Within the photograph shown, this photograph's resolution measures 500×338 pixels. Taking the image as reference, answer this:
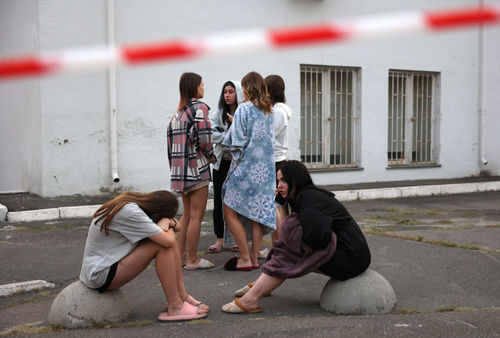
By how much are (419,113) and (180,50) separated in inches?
441

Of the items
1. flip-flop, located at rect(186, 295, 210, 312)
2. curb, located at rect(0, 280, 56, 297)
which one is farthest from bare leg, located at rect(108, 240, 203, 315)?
curb, located at rect(0, 280, 56, 297)

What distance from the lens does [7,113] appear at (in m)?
11.1

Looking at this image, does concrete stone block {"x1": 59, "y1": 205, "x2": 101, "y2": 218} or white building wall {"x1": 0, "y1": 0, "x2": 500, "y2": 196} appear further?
white building wall {"x1": 0, "y1": 0, "x2": 500, "y2": 196}

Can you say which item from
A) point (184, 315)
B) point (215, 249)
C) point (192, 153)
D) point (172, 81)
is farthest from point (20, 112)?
point (184, 315)

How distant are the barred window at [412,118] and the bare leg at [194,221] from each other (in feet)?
25.2

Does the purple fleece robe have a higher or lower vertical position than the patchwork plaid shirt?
lower

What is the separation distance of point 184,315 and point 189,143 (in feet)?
5.94

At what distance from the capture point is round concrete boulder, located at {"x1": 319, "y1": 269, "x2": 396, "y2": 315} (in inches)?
140

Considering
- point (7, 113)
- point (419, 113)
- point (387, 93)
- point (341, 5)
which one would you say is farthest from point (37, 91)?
point (419, 113)

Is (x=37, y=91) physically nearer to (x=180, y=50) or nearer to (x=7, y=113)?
(x=7, y=113)

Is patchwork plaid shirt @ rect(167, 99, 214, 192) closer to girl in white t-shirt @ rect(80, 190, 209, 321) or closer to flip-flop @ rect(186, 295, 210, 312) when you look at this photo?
girl in white t-shirt @ rect(80, 190, 209, 321)

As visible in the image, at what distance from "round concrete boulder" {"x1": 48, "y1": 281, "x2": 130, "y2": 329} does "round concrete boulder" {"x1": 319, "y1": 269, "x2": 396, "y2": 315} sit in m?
1.40

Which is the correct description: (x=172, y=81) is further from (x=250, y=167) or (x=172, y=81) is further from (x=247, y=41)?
(x=247, y=41)

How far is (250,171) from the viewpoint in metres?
4.82
